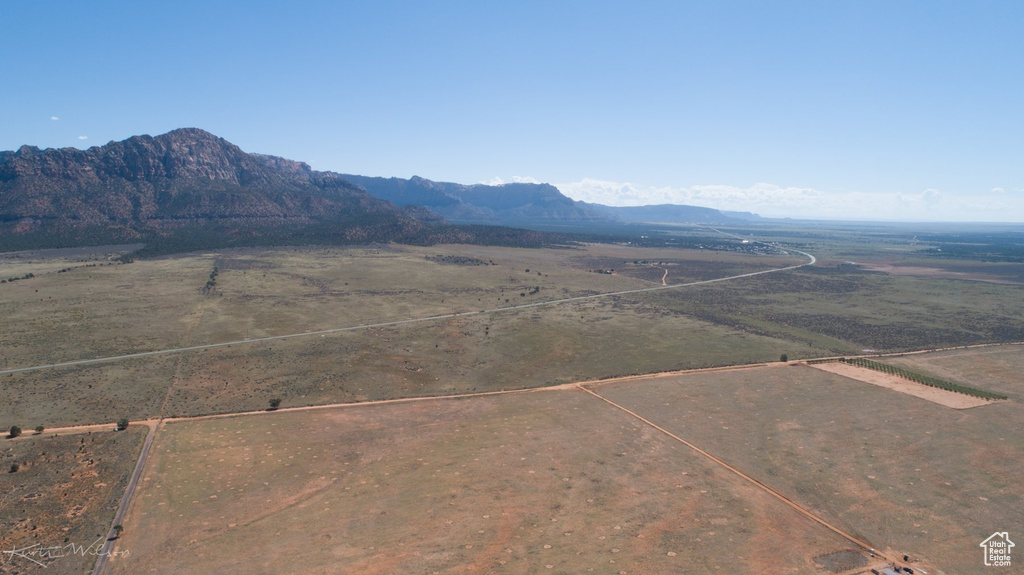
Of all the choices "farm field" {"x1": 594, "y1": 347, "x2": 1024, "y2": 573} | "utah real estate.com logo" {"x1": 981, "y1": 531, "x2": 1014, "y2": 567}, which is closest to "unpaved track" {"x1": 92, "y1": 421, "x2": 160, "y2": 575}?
"farm field" {"x1": 594, "y1": 347, "x2": 1024, "y2": 573}

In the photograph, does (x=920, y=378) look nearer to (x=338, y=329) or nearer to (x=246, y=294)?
(x=338, y=329)

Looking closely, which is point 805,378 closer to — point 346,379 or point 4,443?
point 346,379

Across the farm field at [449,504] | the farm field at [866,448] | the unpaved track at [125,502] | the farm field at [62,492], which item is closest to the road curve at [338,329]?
the farm field at [62,492]

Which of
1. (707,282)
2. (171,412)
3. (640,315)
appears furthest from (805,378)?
(707,282)

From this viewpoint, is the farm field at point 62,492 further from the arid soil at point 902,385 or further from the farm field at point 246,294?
the arid soil at point 902,385

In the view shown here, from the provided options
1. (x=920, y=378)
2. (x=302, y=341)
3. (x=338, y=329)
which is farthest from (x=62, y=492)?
(x=920, y=378)

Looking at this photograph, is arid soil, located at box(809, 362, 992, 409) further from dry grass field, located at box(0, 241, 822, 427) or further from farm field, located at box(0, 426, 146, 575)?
farm field, located at box(0, 426, 146, 575)
